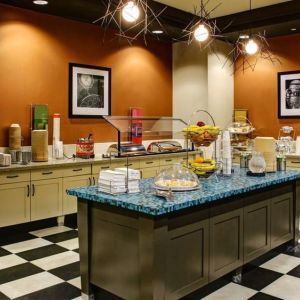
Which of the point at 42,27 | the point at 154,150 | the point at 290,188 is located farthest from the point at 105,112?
the point at 290,188

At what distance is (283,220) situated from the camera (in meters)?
3.90

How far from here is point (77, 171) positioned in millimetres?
5078

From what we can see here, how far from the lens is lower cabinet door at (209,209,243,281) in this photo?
2.98 m

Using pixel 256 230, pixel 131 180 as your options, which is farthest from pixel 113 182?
pixel 256 230

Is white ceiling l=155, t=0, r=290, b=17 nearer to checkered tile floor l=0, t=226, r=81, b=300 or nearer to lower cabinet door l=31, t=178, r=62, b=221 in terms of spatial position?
lower cabinet door l=31, t=178, r=62, b=221

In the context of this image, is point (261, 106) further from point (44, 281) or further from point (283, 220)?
point (44, 281)

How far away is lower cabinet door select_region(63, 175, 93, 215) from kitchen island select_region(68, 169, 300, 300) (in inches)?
72.5

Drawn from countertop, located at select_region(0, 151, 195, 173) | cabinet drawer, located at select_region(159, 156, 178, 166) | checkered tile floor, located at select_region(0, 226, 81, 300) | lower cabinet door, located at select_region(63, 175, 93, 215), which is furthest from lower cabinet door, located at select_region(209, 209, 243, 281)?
cabinet drawer, located at select_region(159, 156, 178, 166)

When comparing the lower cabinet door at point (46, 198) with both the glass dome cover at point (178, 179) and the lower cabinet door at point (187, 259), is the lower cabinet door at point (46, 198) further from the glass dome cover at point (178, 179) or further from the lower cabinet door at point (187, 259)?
the lower cabinet door at point (187, 259)

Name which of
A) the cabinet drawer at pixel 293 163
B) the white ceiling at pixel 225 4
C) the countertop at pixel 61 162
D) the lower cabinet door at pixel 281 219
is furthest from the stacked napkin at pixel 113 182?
the cabinet drawer at pixel 293 163

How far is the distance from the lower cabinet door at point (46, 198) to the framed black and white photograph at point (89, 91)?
124cm

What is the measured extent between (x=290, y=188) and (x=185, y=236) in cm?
173

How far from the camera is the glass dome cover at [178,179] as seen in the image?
2941 mm

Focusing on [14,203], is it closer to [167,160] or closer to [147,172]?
[147,172]
